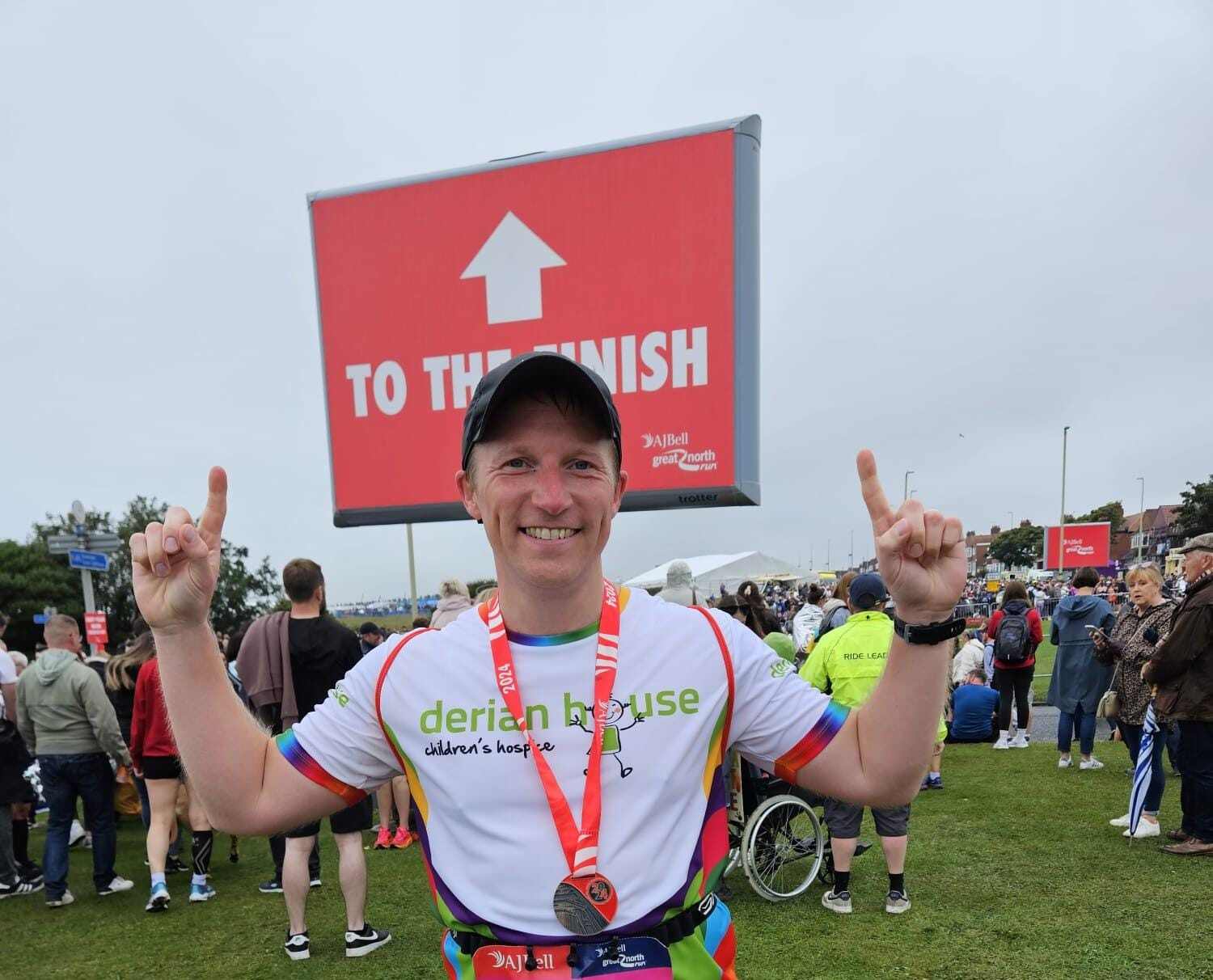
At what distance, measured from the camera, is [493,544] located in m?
1.47

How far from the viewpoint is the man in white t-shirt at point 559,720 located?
130 centimetres

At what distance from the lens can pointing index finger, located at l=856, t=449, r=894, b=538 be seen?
135 cm

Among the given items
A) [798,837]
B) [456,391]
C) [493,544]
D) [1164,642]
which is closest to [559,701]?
[493,544]

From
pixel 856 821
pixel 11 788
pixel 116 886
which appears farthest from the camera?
pixel 11 788

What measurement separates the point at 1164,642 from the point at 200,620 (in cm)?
597

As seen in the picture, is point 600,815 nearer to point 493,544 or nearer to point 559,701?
point 559,701

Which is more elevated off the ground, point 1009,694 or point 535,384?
point 535,384

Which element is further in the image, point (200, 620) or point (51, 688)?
point (51, 688)

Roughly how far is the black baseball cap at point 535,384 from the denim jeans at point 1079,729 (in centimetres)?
790

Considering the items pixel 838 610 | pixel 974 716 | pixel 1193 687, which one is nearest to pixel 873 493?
pixel 1193 687

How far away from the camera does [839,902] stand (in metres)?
4.76

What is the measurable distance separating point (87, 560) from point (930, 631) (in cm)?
1609

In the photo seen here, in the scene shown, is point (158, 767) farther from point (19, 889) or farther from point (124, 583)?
point (124, 583)

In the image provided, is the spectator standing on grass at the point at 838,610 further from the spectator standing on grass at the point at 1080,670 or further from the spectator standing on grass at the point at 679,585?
the spectator standing on grass at the point at 1080,670
